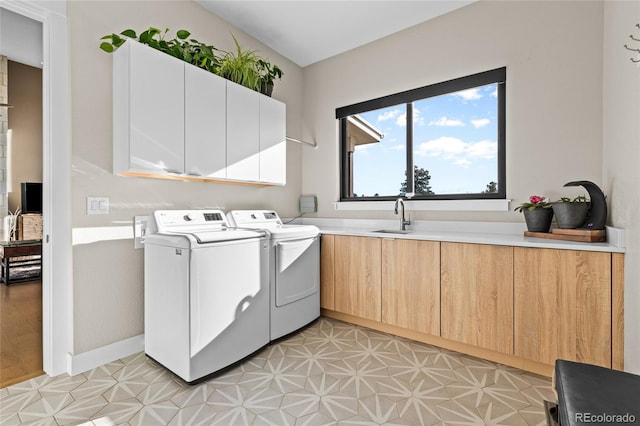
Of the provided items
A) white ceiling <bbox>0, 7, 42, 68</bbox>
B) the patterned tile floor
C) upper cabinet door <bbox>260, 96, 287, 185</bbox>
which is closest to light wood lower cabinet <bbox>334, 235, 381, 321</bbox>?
the patterned tile floor

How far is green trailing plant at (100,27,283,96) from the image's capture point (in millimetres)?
2010

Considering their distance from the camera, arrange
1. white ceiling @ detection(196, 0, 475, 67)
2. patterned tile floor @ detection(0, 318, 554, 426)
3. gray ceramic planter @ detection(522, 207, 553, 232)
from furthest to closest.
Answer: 1. white ceiling @ detection(196, 0, 475, 67)
2. gray ceramic planter @ detection(522, 207, 553, 232)
3. patterned tile floor @ detection(0, 318, 554, 426)

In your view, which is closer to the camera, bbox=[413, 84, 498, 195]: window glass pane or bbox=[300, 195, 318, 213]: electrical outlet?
bbox=[413, 84, 498, 195]: window glass pane

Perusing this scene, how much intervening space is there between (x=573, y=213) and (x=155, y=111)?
276cm

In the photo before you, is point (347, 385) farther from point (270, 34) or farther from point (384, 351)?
point (270, 34)

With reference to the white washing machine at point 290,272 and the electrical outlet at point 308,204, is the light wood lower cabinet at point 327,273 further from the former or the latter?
the electrical outlet at point 308,204

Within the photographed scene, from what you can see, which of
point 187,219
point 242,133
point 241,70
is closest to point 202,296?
point 187,219

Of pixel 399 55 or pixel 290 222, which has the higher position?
pixel 399 55

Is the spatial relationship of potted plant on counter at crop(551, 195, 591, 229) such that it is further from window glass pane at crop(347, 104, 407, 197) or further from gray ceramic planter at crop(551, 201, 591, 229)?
window glass pane at crop(347, 104, 407, 197)

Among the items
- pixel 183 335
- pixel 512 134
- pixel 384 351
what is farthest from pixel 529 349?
pixel 183 335

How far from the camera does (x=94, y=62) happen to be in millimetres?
1979

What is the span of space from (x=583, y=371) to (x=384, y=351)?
4.64ft

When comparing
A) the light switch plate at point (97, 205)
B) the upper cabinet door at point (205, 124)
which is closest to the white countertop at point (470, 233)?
the upper cabinet door at point (205, 124)

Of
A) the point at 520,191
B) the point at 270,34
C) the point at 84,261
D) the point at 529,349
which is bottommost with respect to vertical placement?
the point at 529,349
